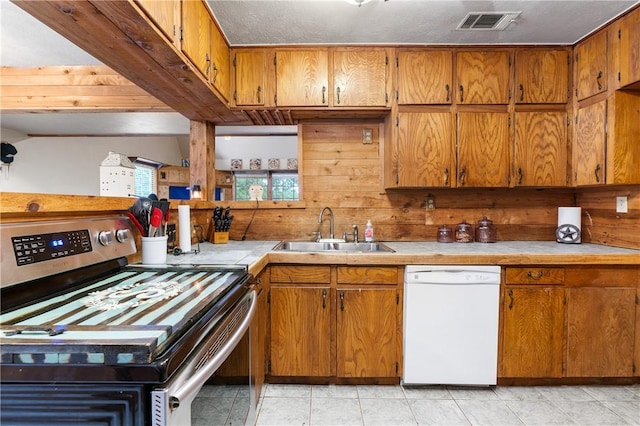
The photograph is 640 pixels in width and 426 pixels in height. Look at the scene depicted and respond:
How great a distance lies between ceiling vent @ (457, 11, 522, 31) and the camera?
6.49 feet

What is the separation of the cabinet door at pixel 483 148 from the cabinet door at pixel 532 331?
2.64 ft

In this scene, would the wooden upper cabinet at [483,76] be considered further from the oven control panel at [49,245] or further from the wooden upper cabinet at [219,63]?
the oven control panel at [49,245]

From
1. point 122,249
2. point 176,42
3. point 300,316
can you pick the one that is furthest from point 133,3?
point 300,316

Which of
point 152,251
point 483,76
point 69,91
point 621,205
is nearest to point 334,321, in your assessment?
point 152,251

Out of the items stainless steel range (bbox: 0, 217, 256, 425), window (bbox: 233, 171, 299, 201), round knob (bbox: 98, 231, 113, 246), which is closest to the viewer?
stainless steel range (bbox: 0, 217, 256, 425)

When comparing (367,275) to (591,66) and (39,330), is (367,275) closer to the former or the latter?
(39,330)

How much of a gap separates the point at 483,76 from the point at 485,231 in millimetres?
1162

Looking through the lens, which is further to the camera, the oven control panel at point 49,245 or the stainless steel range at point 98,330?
Result: the oven control panel at point 49,245

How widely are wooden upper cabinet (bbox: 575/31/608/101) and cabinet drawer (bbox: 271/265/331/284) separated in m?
2.18

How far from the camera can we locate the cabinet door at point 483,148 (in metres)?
2.33

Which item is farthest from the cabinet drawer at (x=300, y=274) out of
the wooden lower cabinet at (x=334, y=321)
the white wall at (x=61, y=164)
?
the white wall at (x=61, y=164)

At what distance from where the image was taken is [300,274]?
6.83 feet

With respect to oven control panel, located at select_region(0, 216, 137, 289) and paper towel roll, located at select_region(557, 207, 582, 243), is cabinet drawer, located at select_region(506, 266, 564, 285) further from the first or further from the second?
oven control panel, located at select_region(0, 216, 137, 289)

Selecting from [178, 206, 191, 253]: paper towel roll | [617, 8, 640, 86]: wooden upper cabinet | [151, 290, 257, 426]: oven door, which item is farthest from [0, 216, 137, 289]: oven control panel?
[617, 8, 640, 86]: wooden upper cabinet
